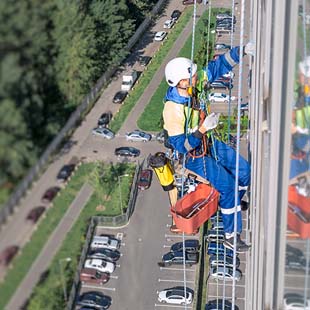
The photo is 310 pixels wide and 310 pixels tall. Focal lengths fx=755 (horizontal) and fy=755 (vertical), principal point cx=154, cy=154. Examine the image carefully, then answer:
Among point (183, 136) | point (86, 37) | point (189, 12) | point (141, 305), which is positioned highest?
point (189, 12)

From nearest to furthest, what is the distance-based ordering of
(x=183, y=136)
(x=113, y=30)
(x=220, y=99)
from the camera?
(x=113, y=30) < (x=183, y=136) < (x=220, y=99)

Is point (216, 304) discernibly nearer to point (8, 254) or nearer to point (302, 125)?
point (302, 125)

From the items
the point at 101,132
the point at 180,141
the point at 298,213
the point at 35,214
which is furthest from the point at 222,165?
the point at 35,214

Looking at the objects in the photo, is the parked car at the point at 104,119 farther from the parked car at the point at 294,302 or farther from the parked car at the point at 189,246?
the parked car at the point at 189,246

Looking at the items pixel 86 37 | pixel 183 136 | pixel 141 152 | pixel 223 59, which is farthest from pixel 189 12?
pixel 86 37

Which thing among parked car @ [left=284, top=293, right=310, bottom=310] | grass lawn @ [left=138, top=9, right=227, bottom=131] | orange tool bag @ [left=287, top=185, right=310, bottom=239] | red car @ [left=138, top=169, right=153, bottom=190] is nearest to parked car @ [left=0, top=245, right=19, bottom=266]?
orange tool bag @ [left=287, top=185, right=310, bottom=239]

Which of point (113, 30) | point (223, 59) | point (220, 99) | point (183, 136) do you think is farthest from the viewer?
point (220, 99)

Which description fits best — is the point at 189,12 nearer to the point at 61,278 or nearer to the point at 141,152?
the point at 141,152
